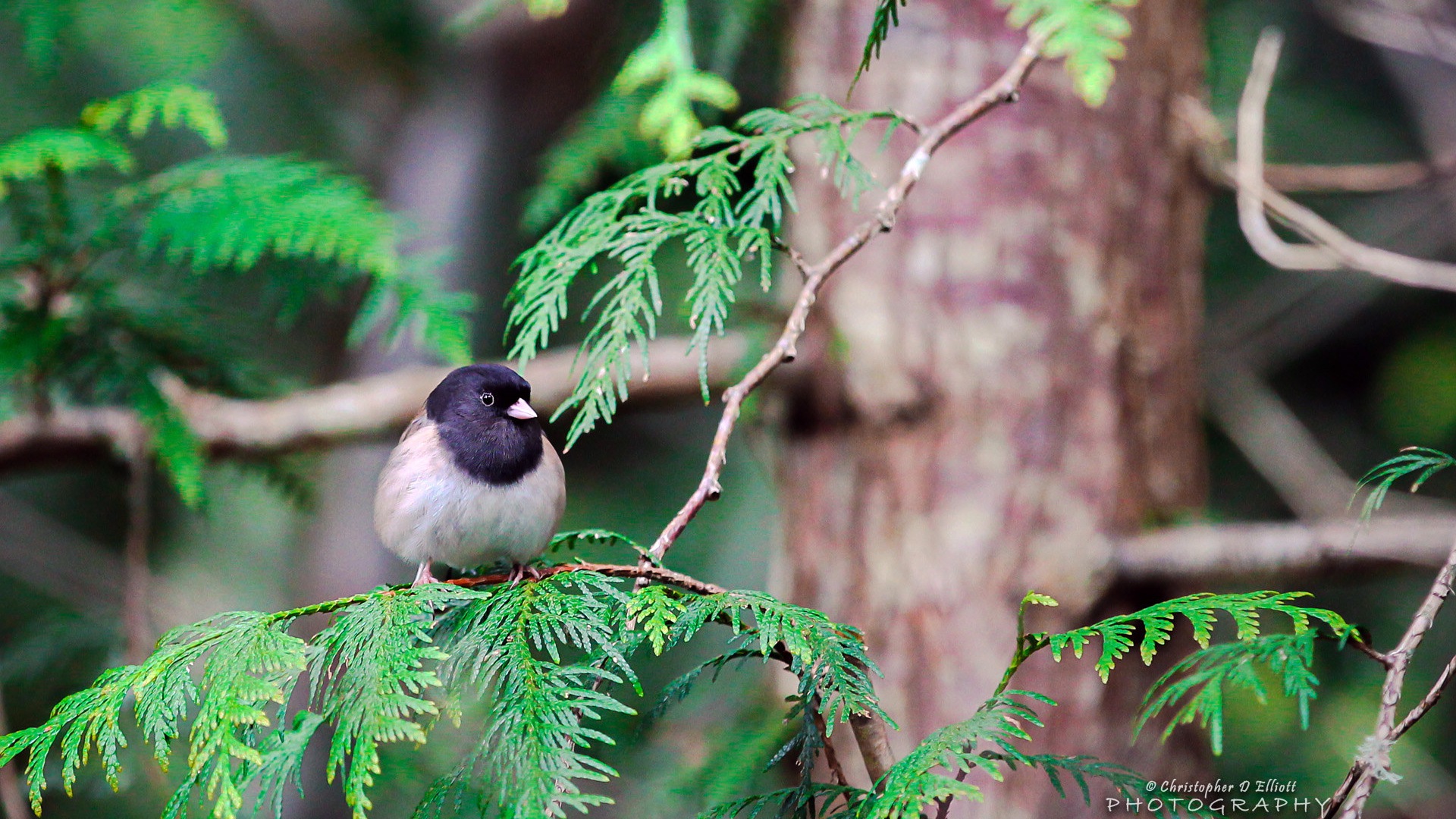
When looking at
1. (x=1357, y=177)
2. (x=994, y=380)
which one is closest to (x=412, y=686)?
(x=994, y=380)

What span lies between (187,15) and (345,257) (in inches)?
57.1

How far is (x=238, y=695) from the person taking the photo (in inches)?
36.4

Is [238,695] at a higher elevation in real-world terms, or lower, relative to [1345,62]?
lower

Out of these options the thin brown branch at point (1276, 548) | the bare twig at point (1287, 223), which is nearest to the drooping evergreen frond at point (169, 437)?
the thin brown branch at point (1276, 548)

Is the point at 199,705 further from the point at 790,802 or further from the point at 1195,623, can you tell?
the point at 1195,623

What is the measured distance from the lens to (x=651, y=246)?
1142mm

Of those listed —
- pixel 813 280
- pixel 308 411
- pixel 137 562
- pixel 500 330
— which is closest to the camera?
pixel 813 280

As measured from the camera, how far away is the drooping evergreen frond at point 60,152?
1.68 meters

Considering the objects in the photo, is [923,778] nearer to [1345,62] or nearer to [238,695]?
[238,695]

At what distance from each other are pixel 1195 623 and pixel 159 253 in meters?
2.13

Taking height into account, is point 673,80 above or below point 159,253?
above

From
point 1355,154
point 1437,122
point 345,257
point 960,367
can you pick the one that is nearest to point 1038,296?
point 960,367

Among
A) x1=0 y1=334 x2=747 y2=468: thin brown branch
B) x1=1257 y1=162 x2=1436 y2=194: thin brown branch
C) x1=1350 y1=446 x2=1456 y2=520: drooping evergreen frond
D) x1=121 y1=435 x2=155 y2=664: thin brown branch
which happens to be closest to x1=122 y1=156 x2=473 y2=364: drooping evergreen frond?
x1=0 y1=334 x2=747 y2=468: thin brown branch

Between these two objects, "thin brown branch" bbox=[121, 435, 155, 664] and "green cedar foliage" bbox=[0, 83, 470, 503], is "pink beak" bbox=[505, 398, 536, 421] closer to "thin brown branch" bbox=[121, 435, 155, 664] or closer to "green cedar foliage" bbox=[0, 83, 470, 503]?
"green cedar foliage" bbox=[0, 83, 470, 503]
